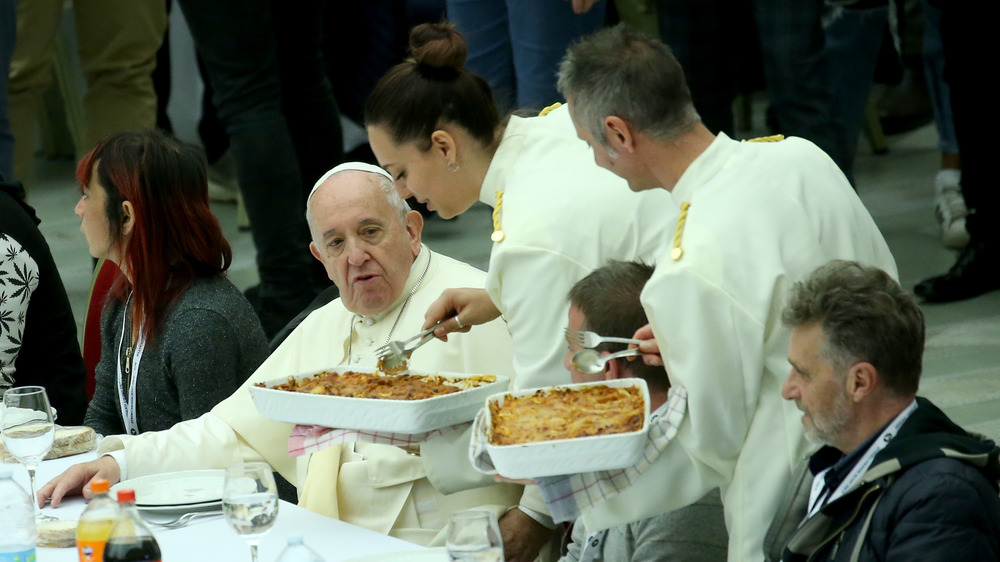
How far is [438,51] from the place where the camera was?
3068mm

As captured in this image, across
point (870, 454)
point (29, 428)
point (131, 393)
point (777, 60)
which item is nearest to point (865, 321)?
point (870, 454)

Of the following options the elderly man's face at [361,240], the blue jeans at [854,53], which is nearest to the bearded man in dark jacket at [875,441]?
the elderly man's face at [361,240]

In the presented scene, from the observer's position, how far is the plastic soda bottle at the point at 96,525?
215cm

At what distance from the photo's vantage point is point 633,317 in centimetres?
269

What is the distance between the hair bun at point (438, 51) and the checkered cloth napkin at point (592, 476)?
1.05 m

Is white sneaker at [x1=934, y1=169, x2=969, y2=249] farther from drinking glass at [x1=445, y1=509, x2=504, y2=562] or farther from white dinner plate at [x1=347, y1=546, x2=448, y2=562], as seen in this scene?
drinking glass at [x1=445, y1=509, x2=504, y2=562]

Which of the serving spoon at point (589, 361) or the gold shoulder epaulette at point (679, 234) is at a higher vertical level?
the gold shoulder epaulette at point (679, 234)

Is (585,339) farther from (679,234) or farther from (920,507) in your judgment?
(920,507)

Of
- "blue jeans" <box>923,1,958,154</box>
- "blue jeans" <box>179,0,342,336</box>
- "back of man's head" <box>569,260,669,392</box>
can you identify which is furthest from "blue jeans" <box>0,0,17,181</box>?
"blue jeans" <box>923,1,958,154</box>

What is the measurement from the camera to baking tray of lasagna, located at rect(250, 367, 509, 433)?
8.43ft

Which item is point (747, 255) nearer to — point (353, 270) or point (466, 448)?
point (466, 448)

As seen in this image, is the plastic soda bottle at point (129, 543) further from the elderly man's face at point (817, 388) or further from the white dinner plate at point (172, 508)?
the elderly man's face at point (817, 388)

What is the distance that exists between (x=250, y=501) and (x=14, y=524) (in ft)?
1.51

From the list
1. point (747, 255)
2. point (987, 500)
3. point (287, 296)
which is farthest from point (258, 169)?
point (987, 500)
